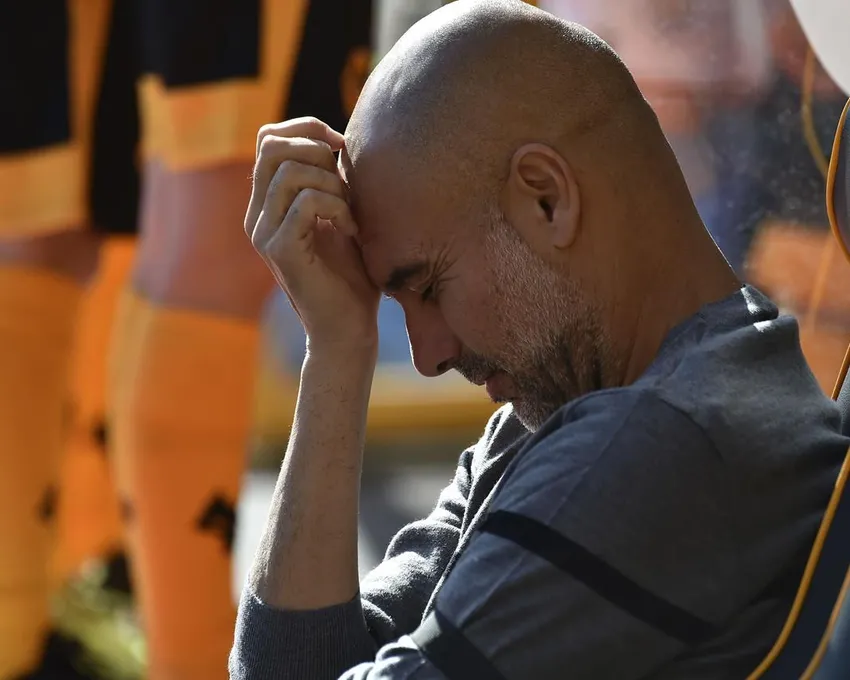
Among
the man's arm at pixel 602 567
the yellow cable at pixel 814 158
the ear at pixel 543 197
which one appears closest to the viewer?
the man's arm at pixel 602 567

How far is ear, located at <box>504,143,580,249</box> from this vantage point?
38.9 inches

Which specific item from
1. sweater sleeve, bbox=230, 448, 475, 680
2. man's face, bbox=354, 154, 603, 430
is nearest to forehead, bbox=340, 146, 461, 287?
man's face, bbox=354, 154, 603, 430

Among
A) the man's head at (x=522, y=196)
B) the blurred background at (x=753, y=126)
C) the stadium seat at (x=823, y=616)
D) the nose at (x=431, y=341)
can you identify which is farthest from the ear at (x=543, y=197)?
the blurred background at (x=753, y=126)

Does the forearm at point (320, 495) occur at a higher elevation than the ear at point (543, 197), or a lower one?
lower

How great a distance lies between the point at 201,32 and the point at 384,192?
83cm

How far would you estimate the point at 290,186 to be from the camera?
106 centimetres

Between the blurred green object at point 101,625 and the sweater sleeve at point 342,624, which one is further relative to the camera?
the blurred green object at point 101,625

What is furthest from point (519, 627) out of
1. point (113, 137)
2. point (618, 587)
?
point (113, 137)

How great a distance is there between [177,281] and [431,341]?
80 centimetres

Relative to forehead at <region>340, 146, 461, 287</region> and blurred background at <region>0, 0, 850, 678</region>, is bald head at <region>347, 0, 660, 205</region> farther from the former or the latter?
blurred background at <region>0, 0, 850, 678</region>

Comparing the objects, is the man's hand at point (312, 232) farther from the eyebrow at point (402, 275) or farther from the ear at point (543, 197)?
the ear at point (543, 197)

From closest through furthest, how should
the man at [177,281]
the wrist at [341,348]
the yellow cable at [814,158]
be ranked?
the wrist at [341,348] < the yellow cable at [814,158] < the man at [177,281]

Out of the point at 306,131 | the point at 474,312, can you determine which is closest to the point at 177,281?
the point at 306,131

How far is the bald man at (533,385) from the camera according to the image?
0.83 meters
